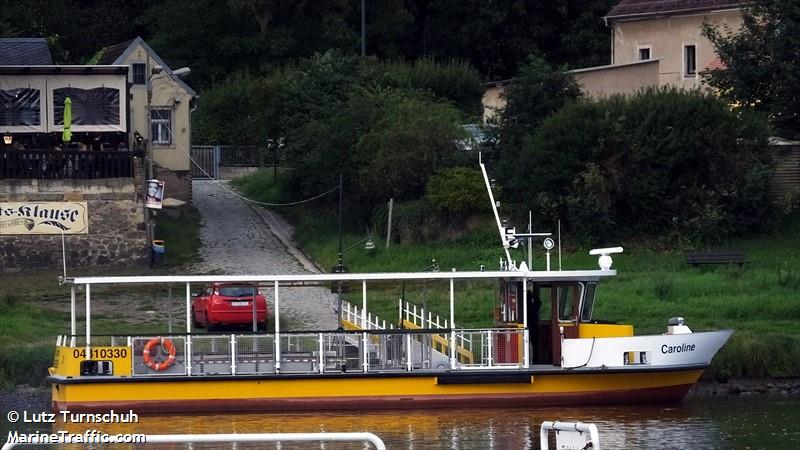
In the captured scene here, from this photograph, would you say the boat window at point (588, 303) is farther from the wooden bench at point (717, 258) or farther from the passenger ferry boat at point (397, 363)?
the wooden bench at point (717, 258)

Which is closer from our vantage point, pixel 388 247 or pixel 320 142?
pixel 388 247

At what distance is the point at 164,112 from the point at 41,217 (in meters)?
13.1

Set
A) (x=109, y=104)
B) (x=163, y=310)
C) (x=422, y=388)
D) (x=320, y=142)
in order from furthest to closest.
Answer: (x=320, y=142) < (x=109, y=104) < (x=163, y=310) < (x=422, y=388)

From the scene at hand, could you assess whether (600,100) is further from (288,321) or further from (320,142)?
(288,321)

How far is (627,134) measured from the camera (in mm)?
38844

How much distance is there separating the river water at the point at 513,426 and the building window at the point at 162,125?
1049 inches

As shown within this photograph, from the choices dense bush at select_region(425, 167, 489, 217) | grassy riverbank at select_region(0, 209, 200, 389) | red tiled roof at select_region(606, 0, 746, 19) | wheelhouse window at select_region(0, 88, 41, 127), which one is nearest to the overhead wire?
wheelhouse window at select_region(0, 88, 41, 127)

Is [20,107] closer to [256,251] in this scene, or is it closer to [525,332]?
[256,251]

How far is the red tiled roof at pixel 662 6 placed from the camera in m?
52.2

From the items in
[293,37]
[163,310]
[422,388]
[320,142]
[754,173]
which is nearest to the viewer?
[422,388]

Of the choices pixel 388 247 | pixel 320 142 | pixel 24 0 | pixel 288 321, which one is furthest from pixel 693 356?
pixel 24 0

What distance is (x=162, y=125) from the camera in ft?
168

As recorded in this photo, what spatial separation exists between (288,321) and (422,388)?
5866mm

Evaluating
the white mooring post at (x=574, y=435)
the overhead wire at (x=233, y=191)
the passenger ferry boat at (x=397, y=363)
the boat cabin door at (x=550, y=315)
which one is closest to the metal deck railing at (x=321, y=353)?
the passenger ferry boat at (x=397, y=363)
